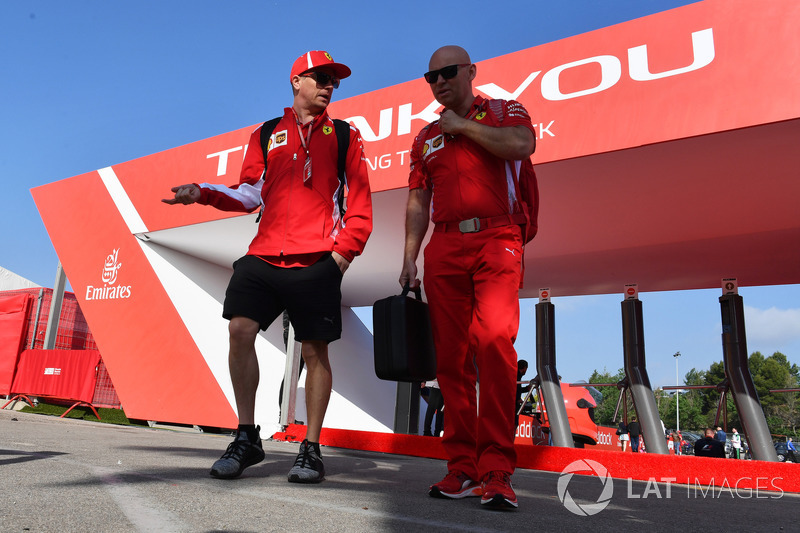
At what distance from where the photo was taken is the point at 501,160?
2570 millimetres

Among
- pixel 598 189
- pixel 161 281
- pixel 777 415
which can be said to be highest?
pixel 598 189

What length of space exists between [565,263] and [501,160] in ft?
22.1

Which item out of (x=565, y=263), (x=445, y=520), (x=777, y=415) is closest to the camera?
(x=445, y=520)

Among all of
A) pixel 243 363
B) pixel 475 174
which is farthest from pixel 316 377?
pixel 475 174

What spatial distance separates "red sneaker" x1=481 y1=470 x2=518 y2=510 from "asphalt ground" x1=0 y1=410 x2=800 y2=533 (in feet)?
0.14

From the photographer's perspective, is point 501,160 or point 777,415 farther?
point 777,415

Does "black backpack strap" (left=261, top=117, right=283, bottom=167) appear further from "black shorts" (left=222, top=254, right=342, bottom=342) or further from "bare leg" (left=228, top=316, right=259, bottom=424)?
"bare leg" (left=228, top=316, right=259, bottom=424)

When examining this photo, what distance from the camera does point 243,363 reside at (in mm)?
2654

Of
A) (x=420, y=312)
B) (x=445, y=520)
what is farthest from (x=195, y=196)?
(x=445, y=520)

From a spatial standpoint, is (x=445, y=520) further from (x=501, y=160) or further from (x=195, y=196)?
(x=195, y=196)

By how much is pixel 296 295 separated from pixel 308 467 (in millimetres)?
711

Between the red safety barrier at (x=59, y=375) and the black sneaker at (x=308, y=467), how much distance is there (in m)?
8.21

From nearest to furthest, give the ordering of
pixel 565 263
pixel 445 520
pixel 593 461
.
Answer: pixel 445 520 → pixel 593 461 → pixel 565 263

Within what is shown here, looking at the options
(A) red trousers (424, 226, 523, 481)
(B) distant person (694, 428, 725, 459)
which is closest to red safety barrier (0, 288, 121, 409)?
(B) distant person (694, 428, 725, 459)
